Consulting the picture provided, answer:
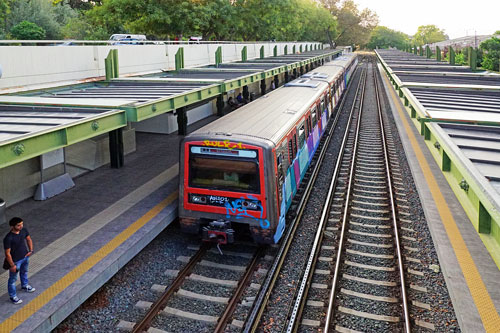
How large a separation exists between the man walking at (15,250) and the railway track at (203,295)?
72.8 inches

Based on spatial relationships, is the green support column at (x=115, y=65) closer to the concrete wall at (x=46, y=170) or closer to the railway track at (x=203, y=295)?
the concrete wall at (x=46, y=170)

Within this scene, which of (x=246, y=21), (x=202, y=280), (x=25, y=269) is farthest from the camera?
(x=246, y=21)

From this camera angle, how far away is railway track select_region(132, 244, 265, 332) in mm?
6973

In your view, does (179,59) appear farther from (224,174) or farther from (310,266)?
(310,266)

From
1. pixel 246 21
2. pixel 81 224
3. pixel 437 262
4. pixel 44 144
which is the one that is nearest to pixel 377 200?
pixel 437 262

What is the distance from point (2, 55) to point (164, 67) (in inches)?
357

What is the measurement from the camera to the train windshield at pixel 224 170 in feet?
28.3

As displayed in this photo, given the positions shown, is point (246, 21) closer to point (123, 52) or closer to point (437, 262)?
point (123, 52)

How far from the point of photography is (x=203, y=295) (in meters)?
7.71

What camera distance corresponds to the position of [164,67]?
20516 mm

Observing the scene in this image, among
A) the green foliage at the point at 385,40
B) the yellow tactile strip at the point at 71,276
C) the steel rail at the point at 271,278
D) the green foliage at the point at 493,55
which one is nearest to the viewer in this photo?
the yellow tactile strip at the point at 71,276

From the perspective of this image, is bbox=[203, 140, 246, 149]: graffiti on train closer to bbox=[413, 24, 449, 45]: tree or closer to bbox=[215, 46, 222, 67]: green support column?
bbox=[215, 46, 222, 67]: green support column

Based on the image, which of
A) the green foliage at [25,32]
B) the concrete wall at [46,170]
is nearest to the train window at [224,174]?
the concrete wall at [46,170]

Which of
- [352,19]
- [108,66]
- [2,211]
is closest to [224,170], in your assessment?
[2,211]
